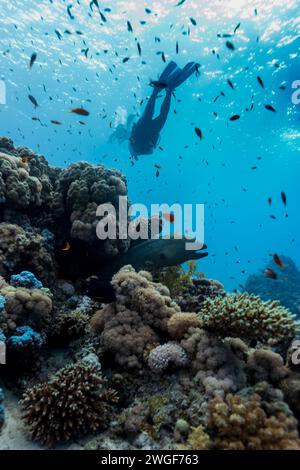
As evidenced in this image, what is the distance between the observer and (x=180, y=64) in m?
30.2

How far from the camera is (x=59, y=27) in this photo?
1169 inches

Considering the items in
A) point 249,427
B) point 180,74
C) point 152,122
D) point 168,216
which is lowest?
point 249,427

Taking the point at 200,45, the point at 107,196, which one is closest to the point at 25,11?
the point at 200,45

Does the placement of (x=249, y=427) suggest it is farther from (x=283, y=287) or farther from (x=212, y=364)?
(x=283, y=287)

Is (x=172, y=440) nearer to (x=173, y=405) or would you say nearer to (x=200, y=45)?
(x=173, y=405)

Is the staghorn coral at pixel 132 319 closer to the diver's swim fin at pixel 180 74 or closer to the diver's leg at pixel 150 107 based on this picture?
the diver's swim fin at pixel 180 74

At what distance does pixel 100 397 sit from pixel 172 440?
1.22m

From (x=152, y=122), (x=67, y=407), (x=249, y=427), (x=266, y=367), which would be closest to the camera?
(x=249, y=427)

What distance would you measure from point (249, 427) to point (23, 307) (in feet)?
13.6

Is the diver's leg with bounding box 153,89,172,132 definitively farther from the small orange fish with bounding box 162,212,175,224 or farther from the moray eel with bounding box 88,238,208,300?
the moray eel with bounding box 88,238,208,300

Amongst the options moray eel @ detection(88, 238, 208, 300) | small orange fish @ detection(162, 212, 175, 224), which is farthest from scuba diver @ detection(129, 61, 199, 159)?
moray eel @ detection(88, 238, 208, 300)

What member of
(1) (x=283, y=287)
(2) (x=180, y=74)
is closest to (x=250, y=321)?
(2) (x=180, y=74)

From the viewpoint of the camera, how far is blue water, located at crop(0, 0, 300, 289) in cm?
2334
